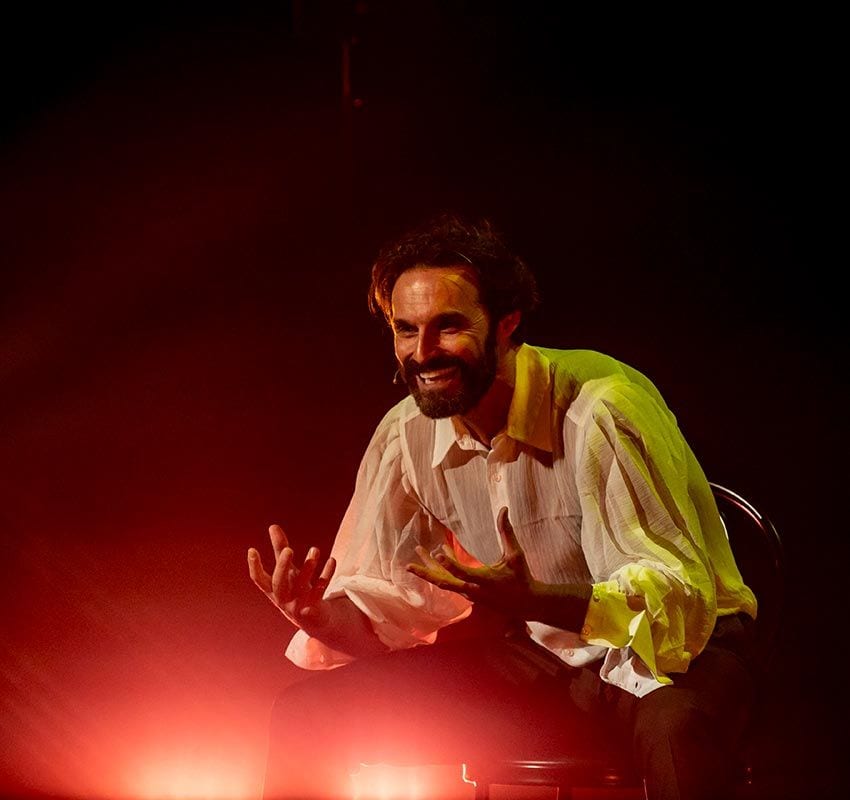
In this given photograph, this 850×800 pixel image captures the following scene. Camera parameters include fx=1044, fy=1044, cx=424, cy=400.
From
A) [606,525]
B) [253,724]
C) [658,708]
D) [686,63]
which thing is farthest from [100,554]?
[686,63]

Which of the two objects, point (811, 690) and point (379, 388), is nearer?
point (811, 690)

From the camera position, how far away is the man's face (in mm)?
1834

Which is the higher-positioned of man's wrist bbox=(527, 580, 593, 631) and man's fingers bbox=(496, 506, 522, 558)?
man's fingers bbox=(496, 506, 522, 558)

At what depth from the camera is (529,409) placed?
5.91 feet

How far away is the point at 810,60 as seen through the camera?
8.14ft

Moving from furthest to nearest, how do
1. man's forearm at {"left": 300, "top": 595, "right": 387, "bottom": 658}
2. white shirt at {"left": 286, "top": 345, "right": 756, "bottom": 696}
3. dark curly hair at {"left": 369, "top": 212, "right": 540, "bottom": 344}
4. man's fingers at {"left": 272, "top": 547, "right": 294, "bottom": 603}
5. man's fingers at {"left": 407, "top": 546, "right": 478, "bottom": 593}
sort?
1. dark curly hair at {"left": 369, "top": 212, "right": 540, "bottom": 344}
2. man's forearm at {"left": 300, "top": 595, "right": 387, "bottom": 658}
3. man's fingers at {"left": 272, "top": 547, "right": 294, "bottom": 603}
4. white shirt at {"left": 286, "top": 345, "right": 756, "bottom": 696}
5. man's fingers at {"left": 407, "top": 546, "right": 478, "bottom": 593}

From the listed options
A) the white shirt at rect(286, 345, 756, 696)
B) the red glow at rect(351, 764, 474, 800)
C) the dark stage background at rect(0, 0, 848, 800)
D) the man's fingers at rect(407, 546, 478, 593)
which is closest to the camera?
the man's fingers at rect(407, 546, 478, 593)

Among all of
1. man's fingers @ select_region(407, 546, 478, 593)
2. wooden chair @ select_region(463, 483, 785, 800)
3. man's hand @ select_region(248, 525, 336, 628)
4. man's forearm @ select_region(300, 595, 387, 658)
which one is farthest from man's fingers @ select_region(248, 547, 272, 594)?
wooden chair @ select_region(463, 483, 785, 800)

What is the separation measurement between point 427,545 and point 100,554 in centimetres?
99

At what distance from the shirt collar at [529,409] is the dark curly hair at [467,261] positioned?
0.39 feet

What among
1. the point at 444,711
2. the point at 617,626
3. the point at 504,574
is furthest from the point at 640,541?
the point at 444,711

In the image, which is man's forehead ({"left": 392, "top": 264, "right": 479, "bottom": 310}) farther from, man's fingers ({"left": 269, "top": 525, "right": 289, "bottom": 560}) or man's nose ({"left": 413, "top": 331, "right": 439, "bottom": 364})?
man's fingers ({"left": 269, "top": 525, "right": 289, "bottom": 560})

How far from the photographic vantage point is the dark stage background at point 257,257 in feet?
8.11

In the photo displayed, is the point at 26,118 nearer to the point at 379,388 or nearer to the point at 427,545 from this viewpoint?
the point at 379,388
